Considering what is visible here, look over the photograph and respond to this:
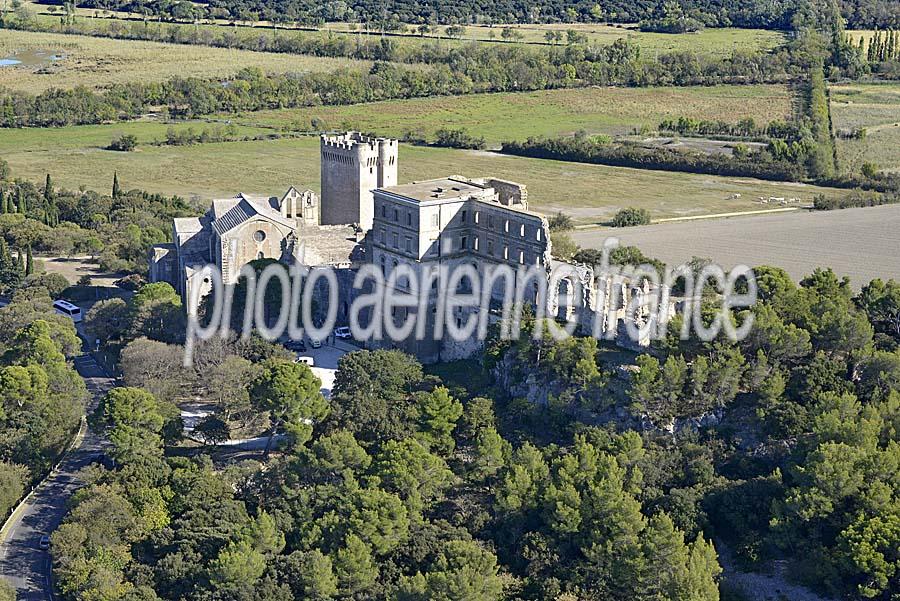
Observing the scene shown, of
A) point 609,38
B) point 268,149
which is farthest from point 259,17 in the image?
point 268,149

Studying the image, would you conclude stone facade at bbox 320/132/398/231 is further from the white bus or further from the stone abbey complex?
the white bus

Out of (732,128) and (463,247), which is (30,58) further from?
(463,247)

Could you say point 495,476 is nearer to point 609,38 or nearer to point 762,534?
point 762,534

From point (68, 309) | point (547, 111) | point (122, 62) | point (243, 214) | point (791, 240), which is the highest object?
point (122, 62)

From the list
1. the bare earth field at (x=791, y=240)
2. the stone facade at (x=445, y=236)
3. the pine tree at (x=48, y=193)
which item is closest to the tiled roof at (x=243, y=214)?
the stone facade at (x=445, y=236)

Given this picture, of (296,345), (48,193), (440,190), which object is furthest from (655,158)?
(296,345)
